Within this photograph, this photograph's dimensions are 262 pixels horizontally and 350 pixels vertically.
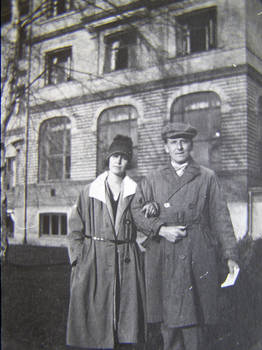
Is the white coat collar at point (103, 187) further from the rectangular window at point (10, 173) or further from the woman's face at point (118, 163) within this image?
the rectangular window at point (10, 173)

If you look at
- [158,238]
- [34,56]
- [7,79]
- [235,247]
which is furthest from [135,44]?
[235,247]

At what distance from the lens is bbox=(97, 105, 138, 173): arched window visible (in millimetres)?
2586

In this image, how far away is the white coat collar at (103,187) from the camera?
2361 millimetres

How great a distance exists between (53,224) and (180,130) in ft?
3.95

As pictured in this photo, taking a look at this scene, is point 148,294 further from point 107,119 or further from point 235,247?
point 107,119

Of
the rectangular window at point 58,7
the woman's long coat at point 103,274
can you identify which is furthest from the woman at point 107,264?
the rectangular window at point 58,7

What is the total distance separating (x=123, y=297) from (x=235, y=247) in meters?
0.85

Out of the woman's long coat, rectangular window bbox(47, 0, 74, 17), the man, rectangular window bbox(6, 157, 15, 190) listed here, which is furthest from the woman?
rectangular window bbox(47, 0, 74, 17)

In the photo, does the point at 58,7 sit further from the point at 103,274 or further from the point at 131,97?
the point at 103,274

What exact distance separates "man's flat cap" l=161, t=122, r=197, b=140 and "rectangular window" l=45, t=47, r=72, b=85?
93 cm

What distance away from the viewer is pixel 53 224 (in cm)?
253

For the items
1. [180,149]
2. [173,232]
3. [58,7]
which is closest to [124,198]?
[173,232]

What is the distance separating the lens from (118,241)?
7.65 feet

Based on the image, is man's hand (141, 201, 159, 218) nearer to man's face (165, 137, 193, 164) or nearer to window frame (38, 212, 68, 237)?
man's face (165, 137, 193, 164)
